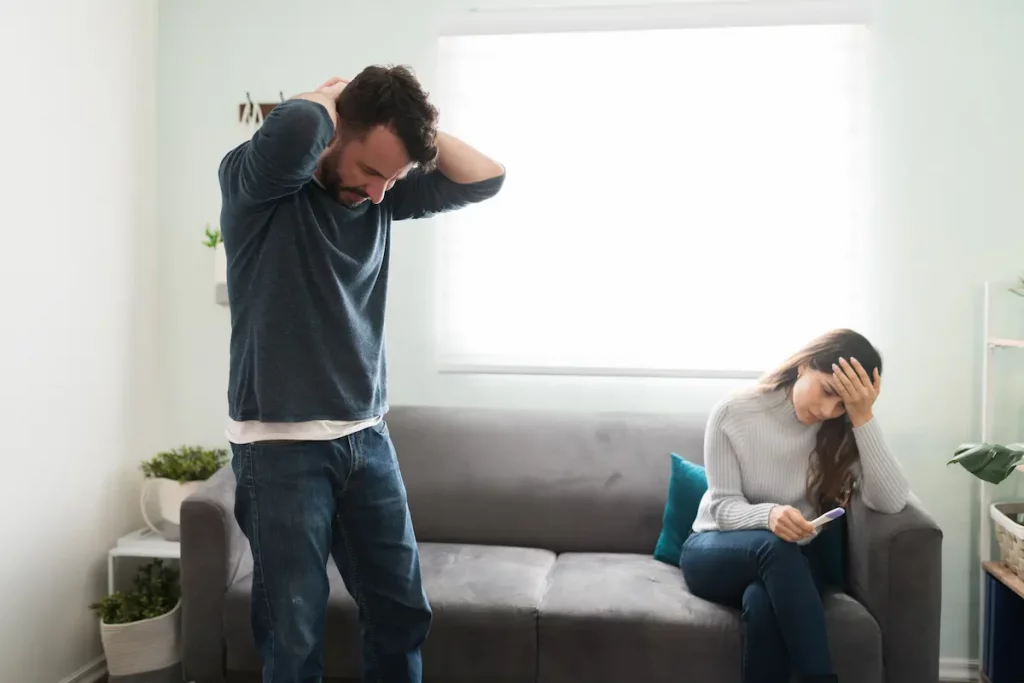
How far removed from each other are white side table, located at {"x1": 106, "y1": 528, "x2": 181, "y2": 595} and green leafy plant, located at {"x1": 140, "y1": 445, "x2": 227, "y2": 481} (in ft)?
0.64

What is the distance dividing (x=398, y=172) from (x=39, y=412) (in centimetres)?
157

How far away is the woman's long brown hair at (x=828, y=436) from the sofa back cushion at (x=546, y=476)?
48cm

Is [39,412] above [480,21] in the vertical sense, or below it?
below

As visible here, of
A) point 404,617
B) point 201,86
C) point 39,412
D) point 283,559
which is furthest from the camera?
point 201,86

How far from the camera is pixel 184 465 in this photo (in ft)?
8.91

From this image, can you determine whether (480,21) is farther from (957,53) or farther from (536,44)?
(957,53)

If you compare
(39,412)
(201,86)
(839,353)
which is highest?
(201,86)

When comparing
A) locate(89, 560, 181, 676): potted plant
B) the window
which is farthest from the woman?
locate(89, 560, 181, 676): potted plant

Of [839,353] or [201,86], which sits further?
[201,86]

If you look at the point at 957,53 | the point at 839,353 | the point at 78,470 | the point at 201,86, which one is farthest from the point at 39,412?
the point at 957,53

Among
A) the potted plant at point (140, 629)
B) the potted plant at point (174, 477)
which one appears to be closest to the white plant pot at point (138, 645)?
the potted plant at point (140, 629)

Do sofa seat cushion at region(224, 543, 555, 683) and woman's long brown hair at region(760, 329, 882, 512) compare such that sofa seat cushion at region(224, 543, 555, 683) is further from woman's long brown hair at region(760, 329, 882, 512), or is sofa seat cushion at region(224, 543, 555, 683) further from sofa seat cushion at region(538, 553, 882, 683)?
woman's long brown hair at region(760, 329, 882, 512)

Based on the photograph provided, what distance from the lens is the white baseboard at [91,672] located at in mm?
2603

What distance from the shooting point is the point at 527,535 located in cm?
265
